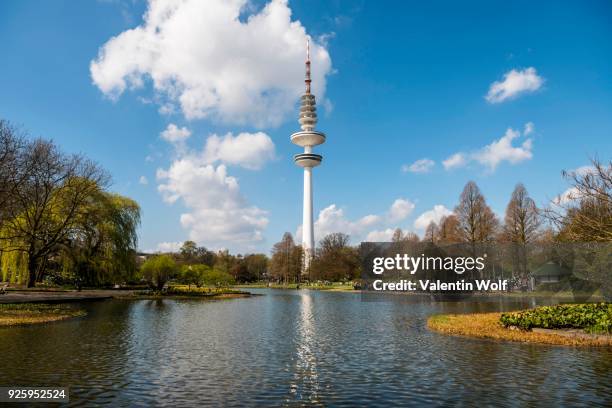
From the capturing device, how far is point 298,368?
47.9ft

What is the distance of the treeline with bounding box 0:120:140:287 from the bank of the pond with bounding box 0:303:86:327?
7.64 metres

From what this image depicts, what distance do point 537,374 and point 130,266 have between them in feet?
167

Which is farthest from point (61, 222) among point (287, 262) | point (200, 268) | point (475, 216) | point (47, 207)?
point (287, 262)

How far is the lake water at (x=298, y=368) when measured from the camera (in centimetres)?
1114

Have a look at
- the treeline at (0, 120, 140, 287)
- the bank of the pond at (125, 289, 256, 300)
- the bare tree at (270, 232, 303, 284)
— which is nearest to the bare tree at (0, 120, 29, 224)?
the treeline at (0, 120, 140, 287)

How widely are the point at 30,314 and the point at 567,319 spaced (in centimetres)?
3080

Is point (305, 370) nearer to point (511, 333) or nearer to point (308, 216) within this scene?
point (511, 333)

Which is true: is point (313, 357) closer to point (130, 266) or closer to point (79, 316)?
point (79, 316)

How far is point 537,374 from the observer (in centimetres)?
1326

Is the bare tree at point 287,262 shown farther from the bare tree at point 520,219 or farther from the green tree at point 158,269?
the bare tree at point 520,219

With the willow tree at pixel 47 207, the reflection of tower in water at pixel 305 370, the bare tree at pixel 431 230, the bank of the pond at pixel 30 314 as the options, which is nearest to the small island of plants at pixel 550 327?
the reflection of tower in water at pixel 305 370

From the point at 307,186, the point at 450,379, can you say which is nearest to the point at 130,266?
the point at 450,379

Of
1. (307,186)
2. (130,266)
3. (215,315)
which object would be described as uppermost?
(307,186)

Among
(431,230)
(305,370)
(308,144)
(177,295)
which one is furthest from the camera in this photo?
(308,144)
